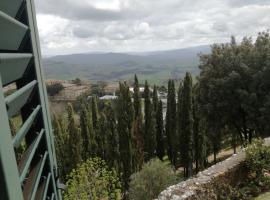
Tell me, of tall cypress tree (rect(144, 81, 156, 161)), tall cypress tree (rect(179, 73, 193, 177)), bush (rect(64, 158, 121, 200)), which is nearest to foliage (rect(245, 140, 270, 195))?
bush (rect(64, 158, 121, 200))

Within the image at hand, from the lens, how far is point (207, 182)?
7.79 metres

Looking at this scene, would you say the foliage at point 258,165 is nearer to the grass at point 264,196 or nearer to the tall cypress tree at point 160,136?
the grass at point 264,196

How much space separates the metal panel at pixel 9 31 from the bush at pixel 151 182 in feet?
66.8

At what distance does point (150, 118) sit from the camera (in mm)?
40844

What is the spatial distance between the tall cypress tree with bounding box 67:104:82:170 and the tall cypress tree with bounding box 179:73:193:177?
987cm

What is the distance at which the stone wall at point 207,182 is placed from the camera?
7.42m

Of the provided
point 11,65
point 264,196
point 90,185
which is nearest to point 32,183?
point 11,65

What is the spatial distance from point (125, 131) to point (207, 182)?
27.4 metres

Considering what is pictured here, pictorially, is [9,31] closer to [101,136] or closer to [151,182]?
[151,182]

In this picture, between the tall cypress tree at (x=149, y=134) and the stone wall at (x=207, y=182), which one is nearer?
the stone wall at (x=207, y=182)

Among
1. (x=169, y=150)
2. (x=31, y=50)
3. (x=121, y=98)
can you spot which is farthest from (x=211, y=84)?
(x=169, y=150)

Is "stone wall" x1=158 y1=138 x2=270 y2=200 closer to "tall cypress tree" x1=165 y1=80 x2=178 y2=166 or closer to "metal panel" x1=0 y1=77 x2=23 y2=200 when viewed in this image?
"metal panel" x1=0 y1=77 x2=23 y2=200

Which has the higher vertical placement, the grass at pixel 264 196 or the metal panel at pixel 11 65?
the metal panel at pixel 11 65

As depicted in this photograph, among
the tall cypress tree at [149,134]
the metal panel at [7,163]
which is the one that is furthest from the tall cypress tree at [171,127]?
the metal panel at [7,163]
